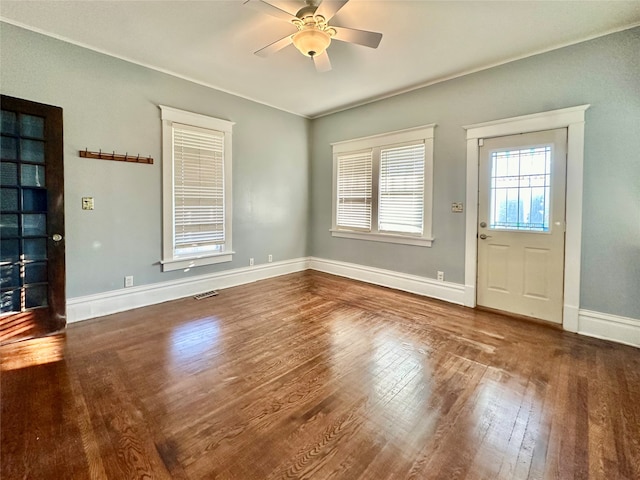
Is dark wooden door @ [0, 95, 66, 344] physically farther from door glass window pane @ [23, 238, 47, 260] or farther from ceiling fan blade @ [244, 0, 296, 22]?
ceiling fan blade @ [244, 0, 296, 22]

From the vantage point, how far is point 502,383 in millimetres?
2201

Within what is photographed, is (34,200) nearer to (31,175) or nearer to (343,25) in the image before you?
(31,175)

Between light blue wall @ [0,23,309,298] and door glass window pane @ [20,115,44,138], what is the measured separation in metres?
0.22

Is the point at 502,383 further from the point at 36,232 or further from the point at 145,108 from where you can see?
the point at 145,108

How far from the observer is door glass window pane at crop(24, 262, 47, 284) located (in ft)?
9.59

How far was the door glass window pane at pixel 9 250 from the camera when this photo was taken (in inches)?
109

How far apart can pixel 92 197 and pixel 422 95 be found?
433cm

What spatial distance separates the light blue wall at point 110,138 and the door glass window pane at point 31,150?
0.23 m

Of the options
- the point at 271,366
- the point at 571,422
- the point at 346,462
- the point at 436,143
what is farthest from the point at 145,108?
the point at 571,422

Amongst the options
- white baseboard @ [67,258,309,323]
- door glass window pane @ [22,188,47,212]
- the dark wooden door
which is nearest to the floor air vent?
white baseboard @ [67,258,309,323]

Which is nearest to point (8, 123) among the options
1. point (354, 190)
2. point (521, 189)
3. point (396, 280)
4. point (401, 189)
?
point (354, 190)

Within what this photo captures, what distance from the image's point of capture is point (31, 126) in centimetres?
288

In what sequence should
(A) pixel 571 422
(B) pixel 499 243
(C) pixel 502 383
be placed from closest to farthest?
(A) pixel 571 422
(C) pixel 502 383
(B) pixel 499 243

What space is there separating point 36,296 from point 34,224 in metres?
0.71
